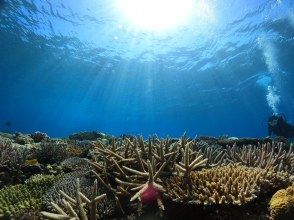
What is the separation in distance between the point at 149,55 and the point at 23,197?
37335 mm

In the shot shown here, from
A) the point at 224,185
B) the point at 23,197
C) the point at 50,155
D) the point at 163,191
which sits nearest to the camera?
the point at 224,185

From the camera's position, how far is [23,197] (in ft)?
15.9

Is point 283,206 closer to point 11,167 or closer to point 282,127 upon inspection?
point 11,167

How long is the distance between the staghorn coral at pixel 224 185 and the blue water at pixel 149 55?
25654 mm

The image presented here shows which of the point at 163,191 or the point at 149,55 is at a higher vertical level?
the point at 149,55

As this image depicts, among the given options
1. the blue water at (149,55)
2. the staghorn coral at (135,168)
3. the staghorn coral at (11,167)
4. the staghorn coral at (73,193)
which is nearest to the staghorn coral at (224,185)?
the staghorn coral at (135,168)

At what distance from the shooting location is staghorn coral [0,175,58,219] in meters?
4.45

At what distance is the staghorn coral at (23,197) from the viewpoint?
445 cm

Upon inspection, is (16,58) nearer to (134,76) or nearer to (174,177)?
(134,76)

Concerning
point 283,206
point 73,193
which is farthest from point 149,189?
point 283,206

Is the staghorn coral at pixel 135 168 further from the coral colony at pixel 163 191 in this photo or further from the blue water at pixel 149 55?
the blue water at pixel 149 55

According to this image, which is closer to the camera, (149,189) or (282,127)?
(149,189)

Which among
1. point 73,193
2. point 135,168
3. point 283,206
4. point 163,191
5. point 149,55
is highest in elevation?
point 149,55

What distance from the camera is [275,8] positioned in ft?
85.8
